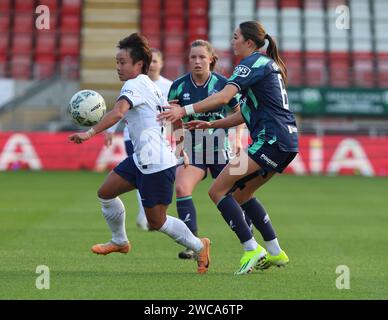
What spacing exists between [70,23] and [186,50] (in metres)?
4.01

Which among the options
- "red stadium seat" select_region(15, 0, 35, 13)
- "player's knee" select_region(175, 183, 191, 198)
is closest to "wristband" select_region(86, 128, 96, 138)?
"player's knee" select_region(175, 183, 191, 198)

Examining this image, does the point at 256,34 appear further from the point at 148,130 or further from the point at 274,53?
the point at 148,130

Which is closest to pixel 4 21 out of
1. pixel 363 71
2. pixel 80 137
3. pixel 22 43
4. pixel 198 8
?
pixel 22 43

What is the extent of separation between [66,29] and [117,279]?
22807 mm

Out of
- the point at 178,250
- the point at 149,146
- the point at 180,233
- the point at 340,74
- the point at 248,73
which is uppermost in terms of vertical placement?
the point at 340,74

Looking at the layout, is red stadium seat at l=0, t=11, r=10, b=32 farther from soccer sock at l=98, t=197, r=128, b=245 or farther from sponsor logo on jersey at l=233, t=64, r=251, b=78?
sponsor logo on jersey at l=233, t=64, r=251, b=78

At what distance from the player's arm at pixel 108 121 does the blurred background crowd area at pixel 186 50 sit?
1743cm

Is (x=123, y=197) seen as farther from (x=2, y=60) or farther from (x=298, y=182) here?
(x=2, y=60)

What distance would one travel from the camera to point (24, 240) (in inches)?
417

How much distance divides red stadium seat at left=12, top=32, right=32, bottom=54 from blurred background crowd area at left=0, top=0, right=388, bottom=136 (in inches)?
1.3

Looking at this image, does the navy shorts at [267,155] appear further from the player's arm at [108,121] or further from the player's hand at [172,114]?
the player's arm at [108,121]

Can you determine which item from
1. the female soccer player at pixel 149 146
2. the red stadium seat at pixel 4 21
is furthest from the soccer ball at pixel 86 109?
the red stadium seat at pixel 4 21

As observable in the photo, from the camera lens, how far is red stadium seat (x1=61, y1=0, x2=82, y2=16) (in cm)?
3025

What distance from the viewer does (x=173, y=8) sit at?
3066 cm
